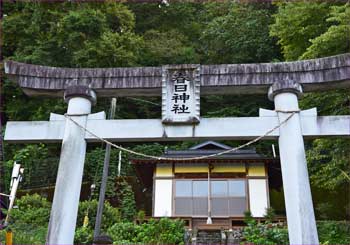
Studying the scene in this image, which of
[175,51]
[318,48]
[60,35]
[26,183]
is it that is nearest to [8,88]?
[60,35]

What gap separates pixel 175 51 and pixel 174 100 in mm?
16681

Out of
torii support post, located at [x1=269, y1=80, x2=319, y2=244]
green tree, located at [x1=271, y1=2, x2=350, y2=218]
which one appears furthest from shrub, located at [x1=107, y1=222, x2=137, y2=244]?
torii support post, located at [x1=269, y1=80, x2=319, y2=244]

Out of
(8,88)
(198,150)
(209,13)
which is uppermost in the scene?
(209,13)

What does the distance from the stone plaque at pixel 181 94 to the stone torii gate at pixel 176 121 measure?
17 millimetres

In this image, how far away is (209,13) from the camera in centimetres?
2892

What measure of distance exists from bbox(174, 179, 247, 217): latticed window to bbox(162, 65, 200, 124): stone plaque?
955 cm

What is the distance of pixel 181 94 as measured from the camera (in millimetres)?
6332

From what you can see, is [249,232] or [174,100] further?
[249,232]

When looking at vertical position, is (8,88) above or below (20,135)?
above

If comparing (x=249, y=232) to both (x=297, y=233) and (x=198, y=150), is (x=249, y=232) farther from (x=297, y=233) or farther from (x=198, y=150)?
(x=297, y=233)

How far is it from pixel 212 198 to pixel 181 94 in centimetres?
969

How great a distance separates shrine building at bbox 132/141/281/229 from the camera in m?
15.0

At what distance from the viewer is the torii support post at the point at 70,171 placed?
551 cm

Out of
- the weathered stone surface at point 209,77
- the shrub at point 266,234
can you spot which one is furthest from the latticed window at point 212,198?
the weathered stone surface at point 209,77
